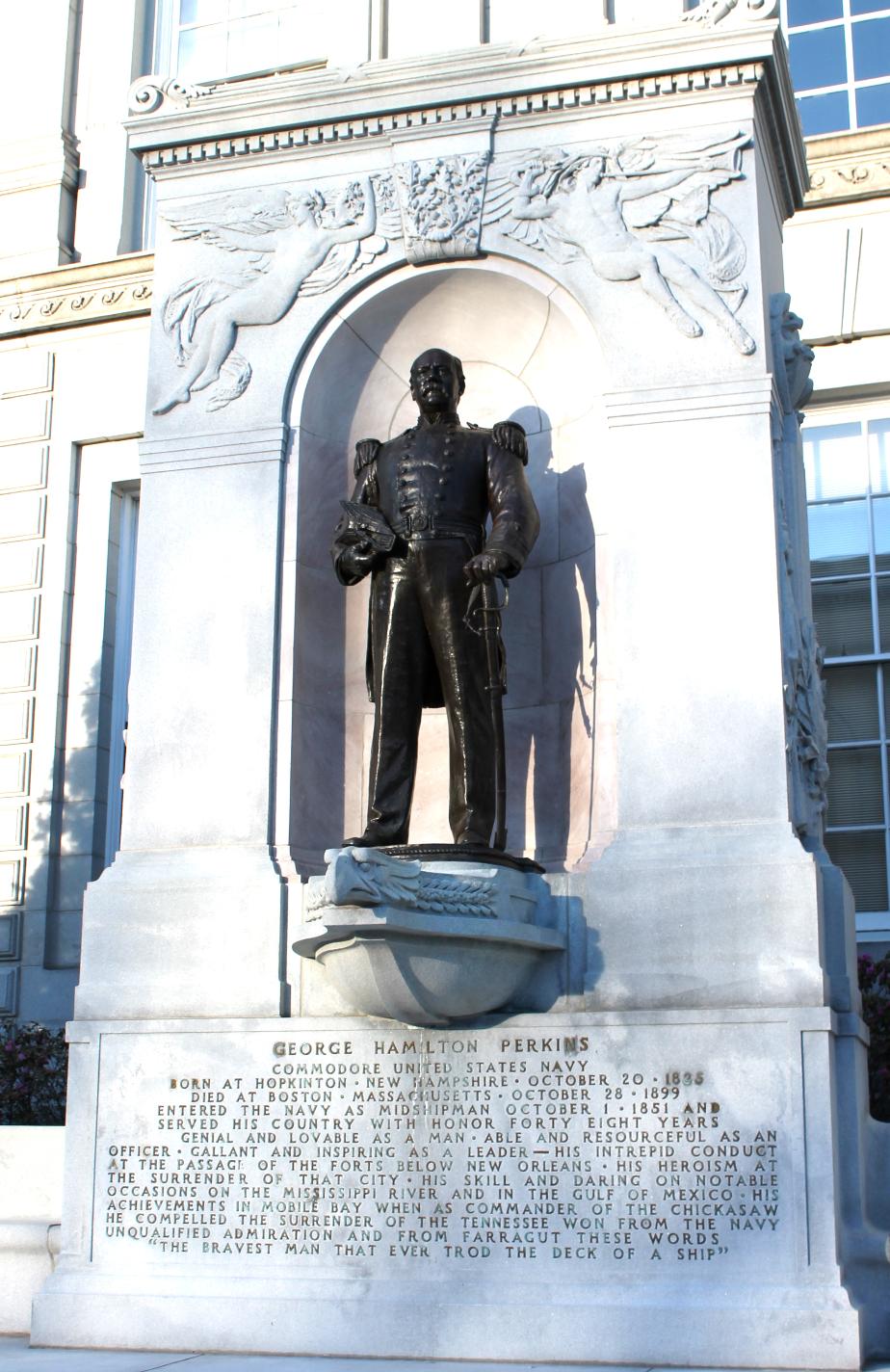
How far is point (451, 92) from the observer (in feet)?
38.0

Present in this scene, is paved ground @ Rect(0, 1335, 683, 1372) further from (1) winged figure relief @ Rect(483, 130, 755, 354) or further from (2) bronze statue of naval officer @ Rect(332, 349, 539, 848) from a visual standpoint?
(1) winged figure relief @ Rect(483, 130, 755, 354)

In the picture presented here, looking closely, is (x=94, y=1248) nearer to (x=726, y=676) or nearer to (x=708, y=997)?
(x=708, y=997)

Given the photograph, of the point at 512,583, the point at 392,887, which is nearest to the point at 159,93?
the point at 512,583

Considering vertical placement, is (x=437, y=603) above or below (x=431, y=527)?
below

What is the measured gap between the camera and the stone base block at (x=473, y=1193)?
895 centimetres

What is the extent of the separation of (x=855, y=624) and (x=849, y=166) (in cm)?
464

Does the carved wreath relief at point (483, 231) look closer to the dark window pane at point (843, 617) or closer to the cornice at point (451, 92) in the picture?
the cornice at point (451, 92)

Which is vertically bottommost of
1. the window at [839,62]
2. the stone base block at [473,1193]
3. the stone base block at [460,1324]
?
the stone base block at [460,1324]

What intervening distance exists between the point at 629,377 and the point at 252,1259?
227 inches

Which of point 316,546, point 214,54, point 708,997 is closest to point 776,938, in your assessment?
point 708,997

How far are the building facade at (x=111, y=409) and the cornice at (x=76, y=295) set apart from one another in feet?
0.08

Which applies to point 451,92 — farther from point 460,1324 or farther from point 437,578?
point 460,1324

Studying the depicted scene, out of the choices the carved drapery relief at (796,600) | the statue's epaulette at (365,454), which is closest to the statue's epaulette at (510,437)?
the statue's epaulette at (365,454)

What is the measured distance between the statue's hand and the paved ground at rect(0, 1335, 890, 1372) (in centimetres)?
443
